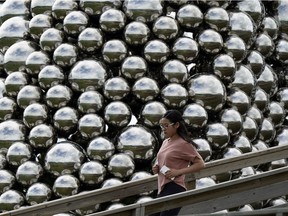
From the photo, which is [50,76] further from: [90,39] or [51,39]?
[90,39]

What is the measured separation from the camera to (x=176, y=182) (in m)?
7.30

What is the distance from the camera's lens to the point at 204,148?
8.90 metres

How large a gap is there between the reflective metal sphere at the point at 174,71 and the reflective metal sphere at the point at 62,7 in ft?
3.61

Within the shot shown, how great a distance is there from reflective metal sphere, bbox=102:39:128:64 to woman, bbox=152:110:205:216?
6.30 feet

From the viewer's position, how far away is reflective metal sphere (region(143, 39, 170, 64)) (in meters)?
9.05

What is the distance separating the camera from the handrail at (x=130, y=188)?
7882mm

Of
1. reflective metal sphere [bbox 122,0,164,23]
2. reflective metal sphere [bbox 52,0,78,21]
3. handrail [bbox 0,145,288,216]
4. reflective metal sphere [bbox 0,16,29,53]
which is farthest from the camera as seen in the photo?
reflective metal sphere [bbox 0,16,29,53]

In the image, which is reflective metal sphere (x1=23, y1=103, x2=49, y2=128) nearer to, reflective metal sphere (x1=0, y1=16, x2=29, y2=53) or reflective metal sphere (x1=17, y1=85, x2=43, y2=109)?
reflective metal sphere (x1=17, y1=85, x2=43, y2=109)

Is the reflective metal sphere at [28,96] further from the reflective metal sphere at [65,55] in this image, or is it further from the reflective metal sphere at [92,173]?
the reflective metal sphere at [92,173]

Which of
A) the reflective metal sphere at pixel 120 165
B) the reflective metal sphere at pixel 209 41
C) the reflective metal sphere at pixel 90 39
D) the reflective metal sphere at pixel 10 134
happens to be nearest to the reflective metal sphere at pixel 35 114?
the reflective metal sphere at pixel 10 134

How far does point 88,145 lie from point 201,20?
64.6 inches

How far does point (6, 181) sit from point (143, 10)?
2.09m

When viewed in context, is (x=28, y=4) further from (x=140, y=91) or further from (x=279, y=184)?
(x=279, y=184)

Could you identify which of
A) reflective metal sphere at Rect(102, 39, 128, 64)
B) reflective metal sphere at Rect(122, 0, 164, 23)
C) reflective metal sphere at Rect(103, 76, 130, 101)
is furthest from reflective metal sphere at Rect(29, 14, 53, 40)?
reflective metal sphere at Rect(103, 76, 130, 101)
